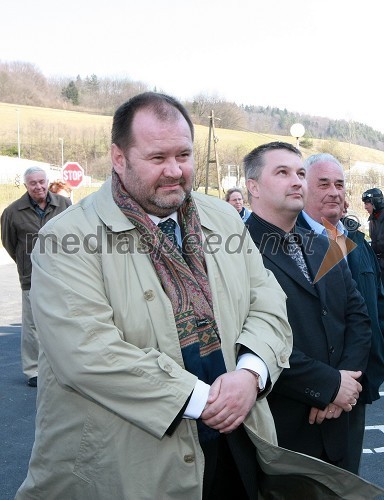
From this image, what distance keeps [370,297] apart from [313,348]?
2.13ft

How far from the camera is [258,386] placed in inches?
84.1

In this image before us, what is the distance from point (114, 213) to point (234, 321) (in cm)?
64

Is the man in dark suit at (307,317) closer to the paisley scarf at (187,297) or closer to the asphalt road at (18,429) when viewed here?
the paisley scarf at (187,297)

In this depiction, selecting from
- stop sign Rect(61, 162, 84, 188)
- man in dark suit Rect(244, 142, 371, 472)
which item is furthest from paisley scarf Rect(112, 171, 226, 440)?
stop sign Rect(61, 162, 84, 188)

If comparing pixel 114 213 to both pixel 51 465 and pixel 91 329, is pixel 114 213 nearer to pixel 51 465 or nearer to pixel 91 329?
pixel 91 329

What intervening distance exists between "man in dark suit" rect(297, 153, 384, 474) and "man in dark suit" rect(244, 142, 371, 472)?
0.16 metres

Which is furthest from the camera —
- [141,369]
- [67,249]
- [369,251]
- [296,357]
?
[369,251]

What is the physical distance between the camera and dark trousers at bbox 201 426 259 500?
2170 mm

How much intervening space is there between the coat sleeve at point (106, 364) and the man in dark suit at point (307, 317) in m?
0.90

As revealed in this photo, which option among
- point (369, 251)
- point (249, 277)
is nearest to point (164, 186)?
point (249, 277)

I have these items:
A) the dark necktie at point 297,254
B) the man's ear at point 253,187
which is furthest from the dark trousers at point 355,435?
the man's ear at point 253,187

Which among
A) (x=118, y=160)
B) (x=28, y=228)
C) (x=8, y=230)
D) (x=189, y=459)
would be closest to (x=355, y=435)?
(x=189, y=459)

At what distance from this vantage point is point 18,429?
15.3ft

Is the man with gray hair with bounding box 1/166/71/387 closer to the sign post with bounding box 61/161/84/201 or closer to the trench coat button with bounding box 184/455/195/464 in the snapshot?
the trench coat button with bounding box 184/455/195/464
